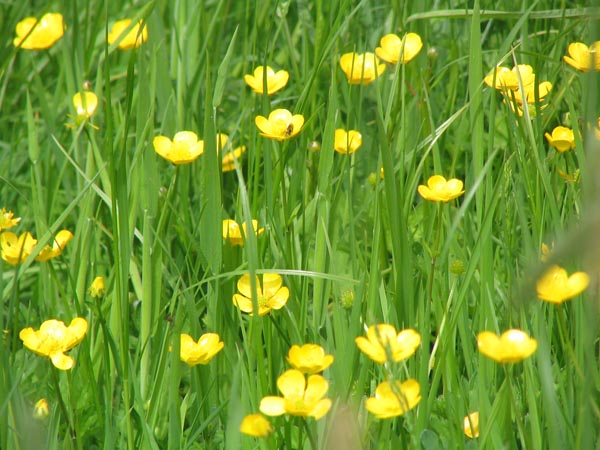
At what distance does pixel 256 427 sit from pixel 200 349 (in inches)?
14.0

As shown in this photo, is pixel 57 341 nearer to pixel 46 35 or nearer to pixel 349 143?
pixel 349 143

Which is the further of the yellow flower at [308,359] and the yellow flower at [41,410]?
the yellow flower at [41,410]

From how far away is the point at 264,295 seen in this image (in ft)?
4.32

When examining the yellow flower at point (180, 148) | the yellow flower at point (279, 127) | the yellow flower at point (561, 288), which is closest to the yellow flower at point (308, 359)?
the yellow flower at point (561, 288)

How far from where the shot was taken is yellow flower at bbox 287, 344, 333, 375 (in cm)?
103

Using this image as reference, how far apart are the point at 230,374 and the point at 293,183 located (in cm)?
38

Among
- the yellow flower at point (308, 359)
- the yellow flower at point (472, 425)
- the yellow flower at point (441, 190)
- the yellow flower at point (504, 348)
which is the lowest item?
the yellow flower at point (472, 425)

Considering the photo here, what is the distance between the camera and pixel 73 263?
1648 millimetres

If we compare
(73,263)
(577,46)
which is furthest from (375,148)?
(73,263)

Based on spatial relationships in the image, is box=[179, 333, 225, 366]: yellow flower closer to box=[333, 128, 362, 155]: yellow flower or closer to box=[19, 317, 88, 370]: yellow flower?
box=[19, 317, 88, 370]: yellow flower

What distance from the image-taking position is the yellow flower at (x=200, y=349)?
4.09 ft

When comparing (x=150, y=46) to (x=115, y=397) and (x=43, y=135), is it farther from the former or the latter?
(x=115, y=397)

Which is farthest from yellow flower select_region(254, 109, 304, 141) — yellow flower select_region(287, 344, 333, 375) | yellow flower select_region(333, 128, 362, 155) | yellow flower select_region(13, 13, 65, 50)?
yellow flower select_region(13, 13, 65, 50)

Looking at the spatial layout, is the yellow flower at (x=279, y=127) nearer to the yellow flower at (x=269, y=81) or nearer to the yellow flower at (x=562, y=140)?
the yellow flower at (x=269, y=81)
